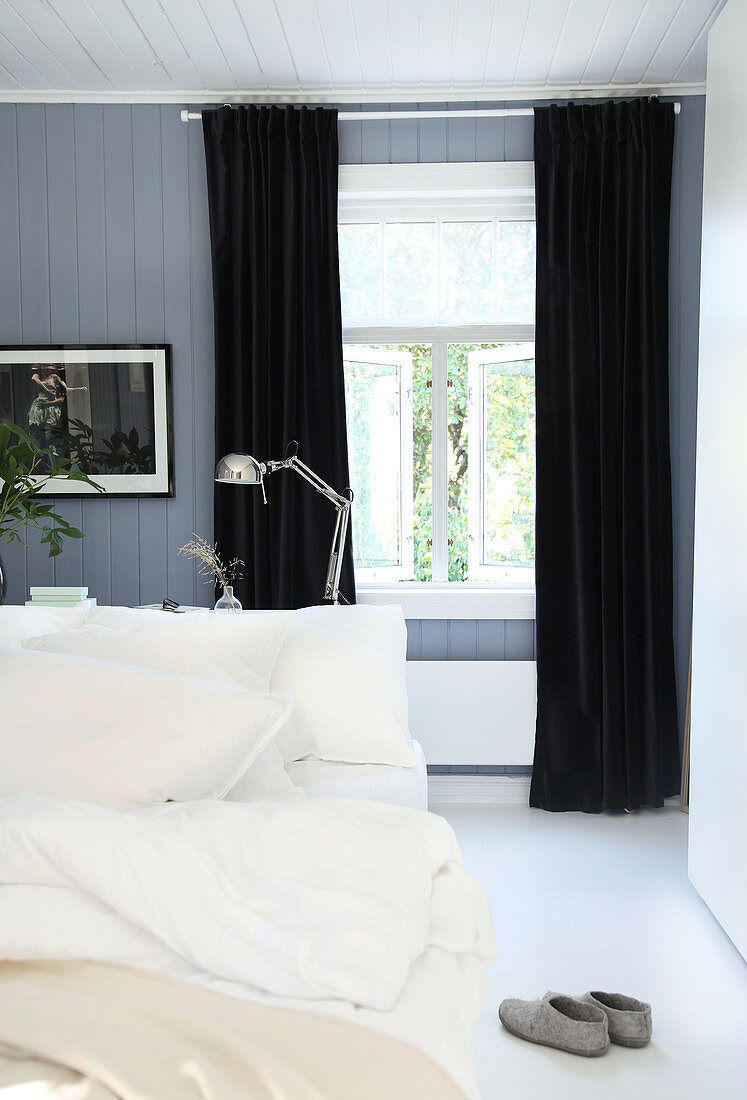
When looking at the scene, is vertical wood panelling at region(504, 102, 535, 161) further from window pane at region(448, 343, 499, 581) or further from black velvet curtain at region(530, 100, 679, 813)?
window pane at region(448, 343, 499, 581)

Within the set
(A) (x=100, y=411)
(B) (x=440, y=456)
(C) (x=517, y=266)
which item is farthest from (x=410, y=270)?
(A) (x=100, y=411)

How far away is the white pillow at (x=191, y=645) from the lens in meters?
2.07

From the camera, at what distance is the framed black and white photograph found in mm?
3371

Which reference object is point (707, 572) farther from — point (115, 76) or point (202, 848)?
point (115, 76)

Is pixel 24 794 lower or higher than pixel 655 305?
lower

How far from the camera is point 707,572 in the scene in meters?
2.47

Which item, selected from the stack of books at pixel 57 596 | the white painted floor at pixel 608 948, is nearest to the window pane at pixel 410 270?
the stack of books at pixel 57 596

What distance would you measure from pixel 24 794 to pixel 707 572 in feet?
6.17

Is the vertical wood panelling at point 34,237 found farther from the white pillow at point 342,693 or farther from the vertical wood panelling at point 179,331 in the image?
the white pillow at point 342,693

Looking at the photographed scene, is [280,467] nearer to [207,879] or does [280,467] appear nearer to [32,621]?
[32,621]

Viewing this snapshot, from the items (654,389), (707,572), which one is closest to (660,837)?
(707,572)

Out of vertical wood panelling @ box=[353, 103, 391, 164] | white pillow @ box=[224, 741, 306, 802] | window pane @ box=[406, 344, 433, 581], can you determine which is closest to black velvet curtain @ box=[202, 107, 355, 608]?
vertical wood panelling @ box=[353, 103, 391, 164]

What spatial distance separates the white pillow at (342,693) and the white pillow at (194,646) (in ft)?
0.25

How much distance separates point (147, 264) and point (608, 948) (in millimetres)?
2838
